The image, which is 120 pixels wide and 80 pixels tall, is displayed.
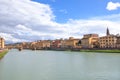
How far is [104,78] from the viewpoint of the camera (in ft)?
75.4

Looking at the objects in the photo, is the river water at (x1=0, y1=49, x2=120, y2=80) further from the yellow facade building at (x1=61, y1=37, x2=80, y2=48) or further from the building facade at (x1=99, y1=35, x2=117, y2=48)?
the yellow facade building at (x1=61, y1=37, x2=80, y2=48)

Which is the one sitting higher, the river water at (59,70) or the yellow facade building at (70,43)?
the yellow facade building at (70,43)

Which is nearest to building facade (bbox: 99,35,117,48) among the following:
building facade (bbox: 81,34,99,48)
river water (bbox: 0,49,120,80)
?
building facade (bbox: 81,34,99,48)

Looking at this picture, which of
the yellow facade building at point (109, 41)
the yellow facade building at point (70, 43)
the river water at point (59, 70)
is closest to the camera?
the river water at point (59, 70)

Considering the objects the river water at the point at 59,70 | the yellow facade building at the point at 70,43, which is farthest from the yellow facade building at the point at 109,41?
the river water at the point at 59,70

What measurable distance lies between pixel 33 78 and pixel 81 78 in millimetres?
4159

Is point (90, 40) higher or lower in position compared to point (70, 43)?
higher

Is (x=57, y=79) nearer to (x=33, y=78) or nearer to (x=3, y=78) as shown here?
(x=33, y=78)

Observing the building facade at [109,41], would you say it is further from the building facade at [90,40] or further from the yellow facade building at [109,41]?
the building facade at [90,40]

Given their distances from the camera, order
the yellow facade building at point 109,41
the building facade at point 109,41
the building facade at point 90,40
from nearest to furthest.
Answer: the yellow facade building at point 109,41, the building facade at point 109,41, the building facade at point 90,40

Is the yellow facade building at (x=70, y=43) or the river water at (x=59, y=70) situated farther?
the yellow facade building at (x=70, y=43)

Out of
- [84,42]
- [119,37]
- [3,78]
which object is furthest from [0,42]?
[3,78]

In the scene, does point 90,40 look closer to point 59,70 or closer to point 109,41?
point 109,41

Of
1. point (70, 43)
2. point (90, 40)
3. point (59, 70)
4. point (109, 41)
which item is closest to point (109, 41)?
point (109, 41)
